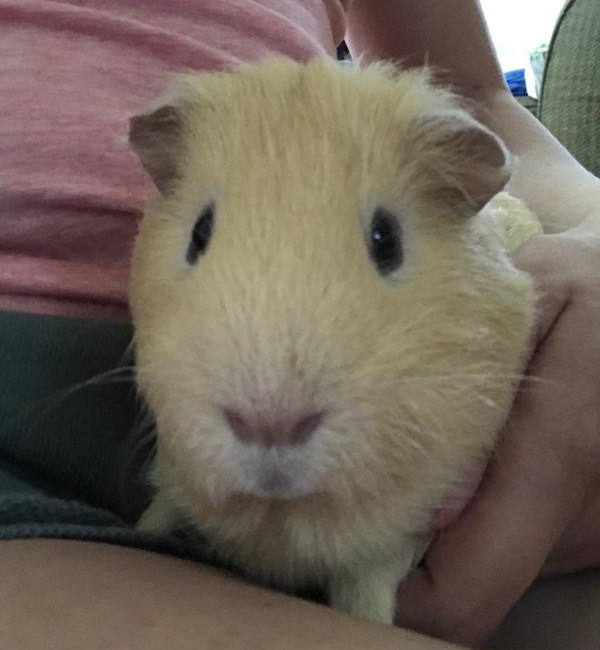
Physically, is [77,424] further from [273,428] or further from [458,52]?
[458,52]

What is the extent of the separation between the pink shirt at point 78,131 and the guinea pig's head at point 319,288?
14 cm

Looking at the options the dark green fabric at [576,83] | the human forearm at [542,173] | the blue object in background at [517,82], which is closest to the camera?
the human forearm at [542,173]

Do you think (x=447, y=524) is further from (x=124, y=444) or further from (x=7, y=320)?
(x=7, y=320)

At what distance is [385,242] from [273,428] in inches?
10.2

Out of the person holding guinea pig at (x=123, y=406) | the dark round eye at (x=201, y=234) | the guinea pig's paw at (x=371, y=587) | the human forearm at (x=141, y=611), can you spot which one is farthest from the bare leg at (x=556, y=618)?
the dark round eye at (x=201, y=234)

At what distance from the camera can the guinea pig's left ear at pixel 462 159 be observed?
905mm

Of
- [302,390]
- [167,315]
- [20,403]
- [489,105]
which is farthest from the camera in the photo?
[489,105]

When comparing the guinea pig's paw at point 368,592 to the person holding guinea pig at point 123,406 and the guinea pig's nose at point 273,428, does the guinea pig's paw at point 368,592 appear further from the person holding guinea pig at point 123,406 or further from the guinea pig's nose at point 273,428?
the guinea pig's nose at point 273,428

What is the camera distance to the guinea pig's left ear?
905mm

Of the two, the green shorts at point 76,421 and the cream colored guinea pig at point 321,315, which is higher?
the cream colored guinea pig at point 321,315

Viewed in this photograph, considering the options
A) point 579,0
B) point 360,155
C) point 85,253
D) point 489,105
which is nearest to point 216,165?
point 360,155

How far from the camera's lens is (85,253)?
3.65 feet

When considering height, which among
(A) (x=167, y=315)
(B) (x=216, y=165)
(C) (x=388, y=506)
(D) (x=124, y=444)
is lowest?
(D) (x=124, y=444)

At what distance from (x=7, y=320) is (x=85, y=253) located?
0.17 m
